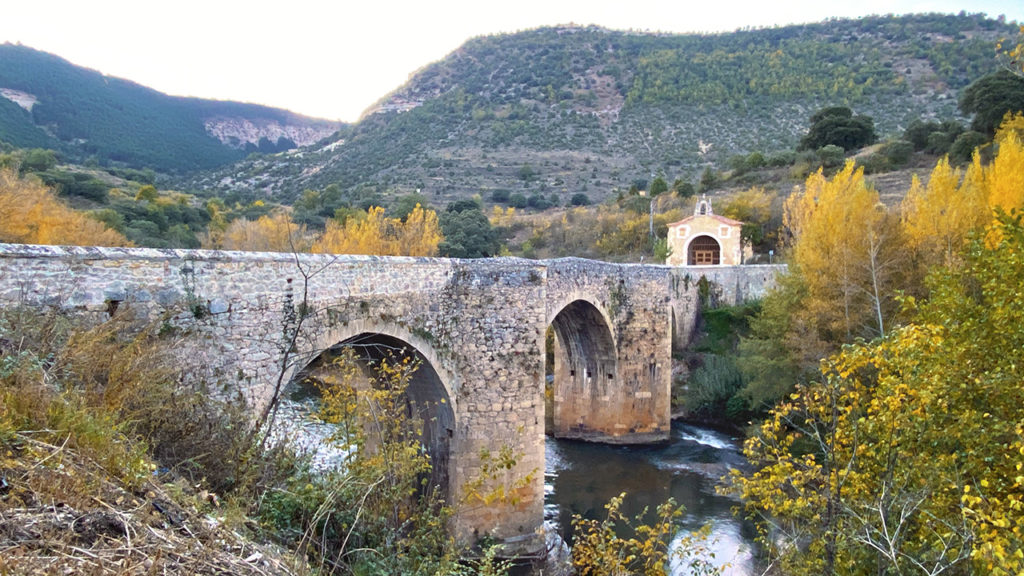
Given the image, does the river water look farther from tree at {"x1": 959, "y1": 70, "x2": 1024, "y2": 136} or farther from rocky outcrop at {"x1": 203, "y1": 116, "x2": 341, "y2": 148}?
rocky outcrop at {"x1": 203, "y1": 116, "x2": 341, "y2": 148}

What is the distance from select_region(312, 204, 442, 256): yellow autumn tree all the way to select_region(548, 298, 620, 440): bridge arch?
28.1ft

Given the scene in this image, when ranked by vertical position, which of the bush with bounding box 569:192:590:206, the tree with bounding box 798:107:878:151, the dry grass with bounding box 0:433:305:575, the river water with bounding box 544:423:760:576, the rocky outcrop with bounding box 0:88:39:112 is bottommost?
the river water with bounding box 544:423:760:576

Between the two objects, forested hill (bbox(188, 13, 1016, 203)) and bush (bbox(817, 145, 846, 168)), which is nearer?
bush (bbox(817, 145, 846, 168))

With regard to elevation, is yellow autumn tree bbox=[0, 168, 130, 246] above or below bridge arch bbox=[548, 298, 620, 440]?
above

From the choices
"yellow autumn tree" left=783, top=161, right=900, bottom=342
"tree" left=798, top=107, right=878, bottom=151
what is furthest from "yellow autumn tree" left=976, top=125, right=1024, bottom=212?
"tree" left=798, top=107, right=878, bottom=151

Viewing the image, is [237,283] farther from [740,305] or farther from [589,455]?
[740,305]

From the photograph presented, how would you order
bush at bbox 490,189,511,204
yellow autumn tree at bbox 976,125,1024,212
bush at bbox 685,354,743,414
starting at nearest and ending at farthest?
yellow autumn tree at bbox 976,125,1024,212 → bush at bbox 685,354,743,414 → bush at bbox 490,189,511,204

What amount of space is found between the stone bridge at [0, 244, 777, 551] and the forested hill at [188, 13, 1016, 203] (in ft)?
109

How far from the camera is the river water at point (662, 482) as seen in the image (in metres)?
11.8

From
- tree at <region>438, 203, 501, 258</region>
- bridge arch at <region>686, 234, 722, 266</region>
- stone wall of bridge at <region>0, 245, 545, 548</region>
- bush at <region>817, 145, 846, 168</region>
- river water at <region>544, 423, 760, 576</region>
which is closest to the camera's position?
stone wall of bridge at <region>0, 245, 545, 548</region>

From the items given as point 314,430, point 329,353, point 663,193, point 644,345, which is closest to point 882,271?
→ point 644,345

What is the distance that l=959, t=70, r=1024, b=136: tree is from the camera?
31.2 m

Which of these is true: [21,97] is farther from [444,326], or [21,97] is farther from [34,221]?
[444,326]

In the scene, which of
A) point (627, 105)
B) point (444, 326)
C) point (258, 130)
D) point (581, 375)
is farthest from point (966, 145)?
point (258, 130)
